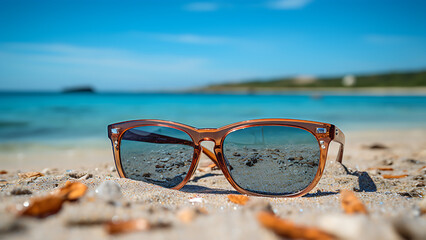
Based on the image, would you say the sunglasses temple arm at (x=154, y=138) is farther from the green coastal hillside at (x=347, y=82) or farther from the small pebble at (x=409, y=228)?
the green coastal hillside at (x=347, y=82)

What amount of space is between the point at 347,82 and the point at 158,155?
69.0m

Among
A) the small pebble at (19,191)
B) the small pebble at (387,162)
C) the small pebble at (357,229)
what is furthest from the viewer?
the small pebble at (387,162)

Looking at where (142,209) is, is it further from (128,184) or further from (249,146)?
(249,146)

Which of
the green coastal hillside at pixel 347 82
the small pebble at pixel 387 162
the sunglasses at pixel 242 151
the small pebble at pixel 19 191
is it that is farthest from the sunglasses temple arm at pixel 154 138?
the green coastal hillside at pixel 347 82

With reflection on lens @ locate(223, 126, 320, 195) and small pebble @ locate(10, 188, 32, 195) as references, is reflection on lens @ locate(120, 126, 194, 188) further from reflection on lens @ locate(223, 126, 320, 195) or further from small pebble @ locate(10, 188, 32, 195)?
small pebble @ locate(10, 188, 32, 195)

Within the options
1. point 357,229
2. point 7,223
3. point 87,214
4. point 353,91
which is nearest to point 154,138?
point 87,214

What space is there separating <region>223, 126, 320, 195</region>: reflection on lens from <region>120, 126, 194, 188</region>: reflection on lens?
0.36 metres

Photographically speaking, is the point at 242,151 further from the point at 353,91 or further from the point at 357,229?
the point at 353,91

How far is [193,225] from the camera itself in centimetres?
109

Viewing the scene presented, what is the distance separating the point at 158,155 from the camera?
226 centimetres

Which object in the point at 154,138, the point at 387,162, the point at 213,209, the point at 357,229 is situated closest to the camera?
the point at 357,229

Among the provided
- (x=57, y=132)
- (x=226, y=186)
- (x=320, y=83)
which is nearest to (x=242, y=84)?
(x=320, y=83)

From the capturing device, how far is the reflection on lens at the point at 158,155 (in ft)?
7.28

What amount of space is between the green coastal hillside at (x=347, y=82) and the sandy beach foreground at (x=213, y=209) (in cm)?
6279
